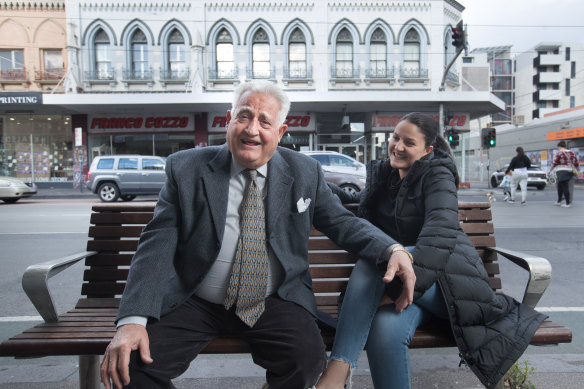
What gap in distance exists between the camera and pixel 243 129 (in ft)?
6.73

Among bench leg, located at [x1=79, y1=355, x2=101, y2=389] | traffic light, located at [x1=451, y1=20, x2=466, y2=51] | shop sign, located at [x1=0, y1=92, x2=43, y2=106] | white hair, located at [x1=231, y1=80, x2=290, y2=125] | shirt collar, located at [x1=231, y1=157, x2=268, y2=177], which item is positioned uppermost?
traffic light, located at [x1=451, y1=20, x2=466, y2=51]

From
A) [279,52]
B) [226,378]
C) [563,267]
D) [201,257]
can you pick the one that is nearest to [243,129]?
[201,257]

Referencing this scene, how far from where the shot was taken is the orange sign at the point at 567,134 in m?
26.9

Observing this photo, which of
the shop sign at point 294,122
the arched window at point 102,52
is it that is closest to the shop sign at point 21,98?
the arched window at point 102,52

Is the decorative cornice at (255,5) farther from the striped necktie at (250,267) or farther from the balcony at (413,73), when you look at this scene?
the striped necktie at (250,267)

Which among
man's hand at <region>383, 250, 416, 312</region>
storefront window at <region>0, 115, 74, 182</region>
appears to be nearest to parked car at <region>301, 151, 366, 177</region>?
man's hand at <region>383, 250, 416, 312</region>

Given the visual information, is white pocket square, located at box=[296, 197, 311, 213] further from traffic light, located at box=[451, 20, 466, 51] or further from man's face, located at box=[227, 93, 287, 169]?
traffic light, located at box=[451, 20, 466, 51]

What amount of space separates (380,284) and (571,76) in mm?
75207

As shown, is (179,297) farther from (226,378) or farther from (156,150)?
(156,150)

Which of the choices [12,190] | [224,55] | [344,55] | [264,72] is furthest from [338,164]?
[12,190]

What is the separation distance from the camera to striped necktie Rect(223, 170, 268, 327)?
1.98m

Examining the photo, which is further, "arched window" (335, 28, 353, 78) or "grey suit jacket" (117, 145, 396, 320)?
"arched window" (335, 28, 353, 78)

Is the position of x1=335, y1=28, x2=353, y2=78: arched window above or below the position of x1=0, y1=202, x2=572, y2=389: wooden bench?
above

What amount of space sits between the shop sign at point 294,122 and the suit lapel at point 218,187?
20670mm
